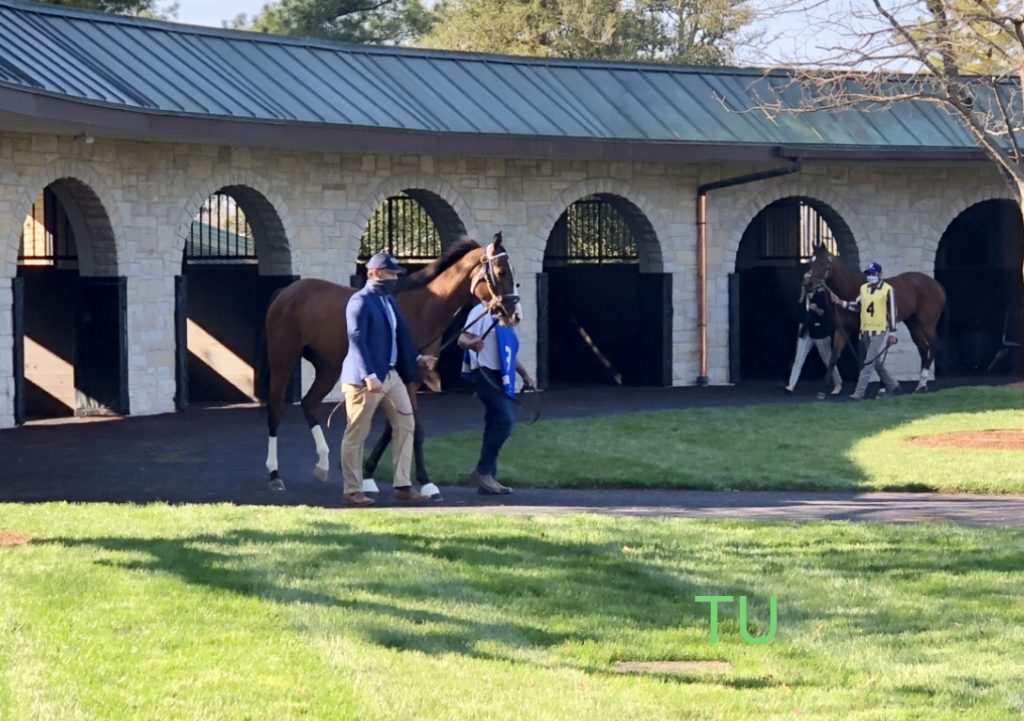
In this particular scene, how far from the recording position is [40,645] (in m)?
7.64

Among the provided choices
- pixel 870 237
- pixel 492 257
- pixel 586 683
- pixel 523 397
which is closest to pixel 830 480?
pixel 492 257

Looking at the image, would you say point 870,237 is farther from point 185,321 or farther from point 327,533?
point 327,533

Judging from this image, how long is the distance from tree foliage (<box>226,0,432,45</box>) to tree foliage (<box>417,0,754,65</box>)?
208 centimetres

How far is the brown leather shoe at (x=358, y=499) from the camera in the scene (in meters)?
12.8

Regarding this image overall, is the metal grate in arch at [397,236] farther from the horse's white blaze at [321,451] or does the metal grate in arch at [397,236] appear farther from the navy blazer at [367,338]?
the navy blazer at [367,338]

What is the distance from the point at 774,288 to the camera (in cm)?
2812

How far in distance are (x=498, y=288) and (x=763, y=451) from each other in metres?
4.51

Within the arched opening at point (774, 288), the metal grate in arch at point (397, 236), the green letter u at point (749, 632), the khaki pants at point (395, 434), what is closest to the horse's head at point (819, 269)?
the arched opening at point (774, 288)

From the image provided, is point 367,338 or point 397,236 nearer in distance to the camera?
point 367,338

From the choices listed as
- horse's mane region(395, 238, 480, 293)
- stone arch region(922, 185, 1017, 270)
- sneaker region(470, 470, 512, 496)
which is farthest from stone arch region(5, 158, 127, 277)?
stone arch region(922, 185, 1017, 270)

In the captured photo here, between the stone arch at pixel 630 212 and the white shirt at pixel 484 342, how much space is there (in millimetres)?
11034

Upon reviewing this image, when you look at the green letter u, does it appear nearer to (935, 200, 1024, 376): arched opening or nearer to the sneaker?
the sneaker

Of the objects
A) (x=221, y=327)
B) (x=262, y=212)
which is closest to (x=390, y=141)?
(x=262, y=212)

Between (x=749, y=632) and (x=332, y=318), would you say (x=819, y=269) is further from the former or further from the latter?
(x=749, y=632)
